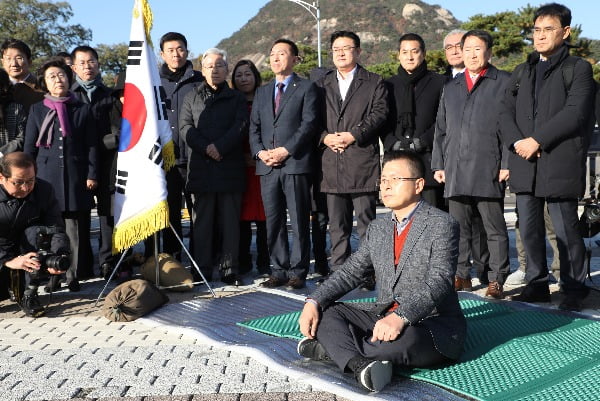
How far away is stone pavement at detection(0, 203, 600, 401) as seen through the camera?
341 cm

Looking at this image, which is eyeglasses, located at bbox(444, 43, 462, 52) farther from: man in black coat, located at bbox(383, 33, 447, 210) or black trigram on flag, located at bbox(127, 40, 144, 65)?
black trigram on flag, located at bbox(127, 40, 144, 65)

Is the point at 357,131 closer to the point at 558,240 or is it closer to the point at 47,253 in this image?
the point at 558,240

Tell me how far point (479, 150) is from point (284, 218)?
6.00 feet

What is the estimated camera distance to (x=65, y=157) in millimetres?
6426

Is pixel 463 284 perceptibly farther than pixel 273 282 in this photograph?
No

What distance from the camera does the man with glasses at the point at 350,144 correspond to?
6.04m

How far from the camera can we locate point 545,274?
17.8 ft

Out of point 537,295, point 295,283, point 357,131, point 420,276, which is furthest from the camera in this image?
point 295,283

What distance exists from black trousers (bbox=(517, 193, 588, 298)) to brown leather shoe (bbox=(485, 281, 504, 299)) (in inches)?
9.6

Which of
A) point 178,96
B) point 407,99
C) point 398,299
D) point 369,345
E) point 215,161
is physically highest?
point 178,96

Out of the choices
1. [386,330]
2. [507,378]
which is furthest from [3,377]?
[507,378]

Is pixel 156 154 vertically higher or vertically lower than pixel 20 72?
lower

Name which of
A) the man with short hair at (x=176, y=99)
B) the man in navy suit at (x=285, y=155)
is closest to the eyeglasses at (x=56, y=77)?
the man with short hair at (x=176, y=99)

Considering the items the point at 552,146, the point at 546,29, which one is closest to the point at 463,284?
the point at 552,146
